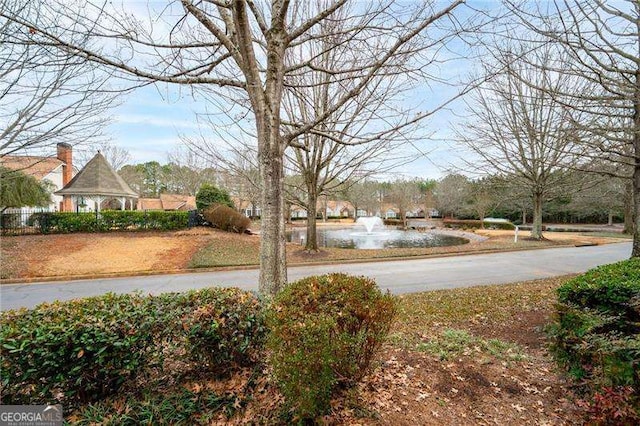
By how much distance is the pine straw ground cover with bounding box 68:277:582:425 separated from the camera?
2.44 m

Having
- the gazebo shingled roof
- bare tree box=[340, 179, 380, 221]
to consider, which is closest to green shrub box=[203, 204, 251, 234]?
the gazebo shingled roof

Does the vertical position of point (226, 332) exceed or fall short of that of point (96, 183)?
it falls short

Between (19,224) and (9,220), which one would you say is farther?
(19,224)

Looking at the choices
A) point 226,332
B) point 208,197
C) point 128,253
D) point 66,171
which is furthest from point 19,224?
point 226,332

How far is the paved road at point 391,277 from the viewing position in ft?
A: 25.7

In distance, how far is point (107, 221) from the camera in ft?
50.8

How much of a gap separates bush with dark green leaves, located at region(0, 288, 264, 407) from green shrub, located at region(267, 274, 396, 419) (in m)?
0.47

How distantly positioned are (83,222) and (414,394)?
1739 cm

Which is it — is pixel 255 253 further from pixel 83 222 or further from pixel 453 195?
pixel 453 195

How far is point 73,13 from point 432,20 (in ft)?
13.9

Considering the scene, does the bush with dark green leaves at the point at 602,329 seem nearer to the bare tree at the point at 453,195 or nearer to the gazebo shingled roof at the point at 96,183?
the gazebo shingled roof at the point at 96,183

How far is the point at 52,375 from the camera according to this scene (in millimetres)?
2281

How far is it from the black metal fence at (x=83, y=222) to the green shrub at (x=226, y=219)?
6.45 feet

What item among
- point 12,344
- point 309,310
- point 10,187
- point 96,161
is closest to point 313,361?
point 309,310
